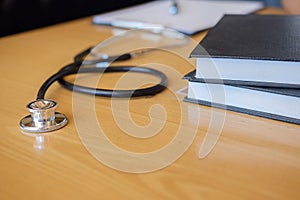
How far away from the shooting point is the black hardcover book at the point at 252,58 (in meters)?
0.48

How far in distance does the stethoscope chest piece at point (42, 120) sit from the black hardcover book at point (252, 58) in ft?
0.56

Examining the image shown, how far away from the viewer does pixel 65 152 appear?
0.44 metres

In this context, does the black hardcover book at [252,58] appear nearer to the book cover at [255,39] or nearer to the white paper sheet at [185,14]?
the book cover at [255,39]

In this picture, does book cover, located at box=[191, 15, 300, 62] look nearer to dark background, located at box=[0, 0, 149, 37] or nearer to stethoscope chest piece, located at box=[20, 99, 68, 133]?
stethoscope chest piece, located at box=[20, 99, 68, 133]

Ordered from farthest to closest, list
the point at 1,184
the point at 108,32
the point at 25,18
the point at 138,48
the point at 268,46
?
the point at 25,18 < the point at 108,32 < the point at 138,48 < the point at 268,46 < the point at 1,184

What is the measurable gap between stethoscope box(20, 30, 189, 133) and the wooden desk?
0.01 metres

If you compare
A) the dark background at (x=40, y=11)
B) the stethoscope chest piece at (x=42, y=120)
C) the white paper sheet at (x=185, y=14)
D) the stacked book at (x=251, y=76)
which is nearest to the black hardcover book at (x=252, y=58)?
the stacked book at (x=251, y=76)

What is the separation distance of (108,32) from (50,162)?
22.8 inches

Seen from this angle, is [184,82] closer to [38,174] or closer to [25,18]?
[38,174]

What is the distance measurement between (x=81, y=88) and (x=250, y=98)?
22 cm

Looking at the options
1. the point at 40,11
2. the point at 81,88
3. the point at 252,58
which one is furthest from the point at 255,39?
the point at 40,11

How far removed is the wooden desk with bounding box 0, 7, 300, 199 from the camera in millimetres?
372

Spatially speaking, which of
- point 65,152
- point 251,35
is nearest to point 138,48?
point 251,35

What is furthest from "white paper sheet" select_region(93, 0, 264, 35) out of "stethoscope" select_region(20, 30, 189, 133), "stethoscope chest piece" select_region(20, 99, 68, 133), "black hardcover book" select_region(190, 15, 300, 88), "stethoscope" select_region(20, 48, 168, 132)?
"stethoscope chest piece" select_region(20, 99, 68, 133)
